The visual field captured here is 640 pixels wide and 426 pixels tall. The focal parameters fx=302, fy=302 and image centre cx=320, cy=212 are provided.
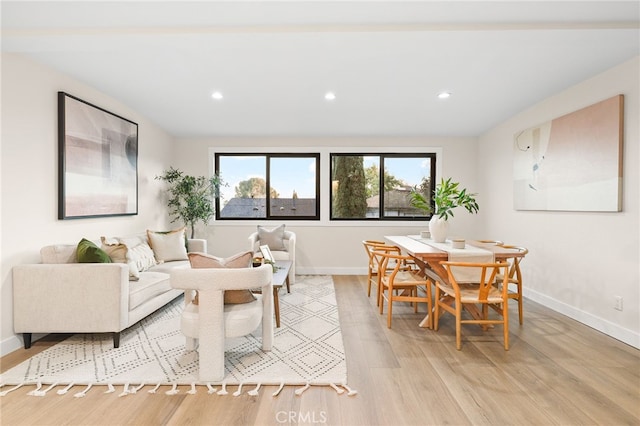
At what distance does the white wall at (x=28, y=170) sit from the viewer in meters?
2.46

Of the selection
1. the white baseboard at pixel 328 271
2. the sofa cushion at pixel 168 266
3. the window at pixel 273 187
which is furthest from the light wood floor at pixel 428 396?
the window at pixel 273 187

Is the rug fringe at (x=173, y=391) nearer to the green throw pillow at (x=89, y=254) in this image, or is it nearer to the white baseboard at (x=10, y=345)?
the green throw pillow at (x=89, y=254)

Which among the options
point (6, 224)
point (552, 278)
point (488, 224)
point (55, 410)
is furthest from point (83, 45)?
point (488, 224)

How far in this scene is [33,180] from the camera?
2.68m

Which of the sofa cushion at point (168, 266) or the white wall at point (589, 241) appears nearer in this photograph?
the white wall at point (589, 241)

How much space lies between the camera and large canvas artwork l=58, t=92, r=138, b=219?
9.75 ft

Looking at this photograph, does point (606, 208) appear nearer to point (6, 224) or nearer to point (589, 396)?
point (589, 396)

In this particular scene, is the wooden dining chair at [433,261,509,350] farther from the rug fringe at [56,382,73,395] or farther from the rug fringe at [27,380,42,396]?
the rug fringe at [27,380,42,396]

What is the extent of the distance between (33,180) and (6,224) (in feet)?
1.45

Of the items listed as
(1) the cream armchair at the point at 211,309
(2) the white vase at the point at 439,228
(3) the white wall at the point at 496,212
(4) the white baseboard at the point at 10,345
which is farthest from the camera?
(2) the white vase at the point at 439,228

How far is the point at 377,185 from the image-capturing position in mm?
5508

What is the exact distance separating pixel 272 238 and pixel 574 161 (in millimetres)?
3901

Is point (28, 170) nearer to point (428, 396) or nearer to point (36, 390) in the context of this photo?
point (36, 390)

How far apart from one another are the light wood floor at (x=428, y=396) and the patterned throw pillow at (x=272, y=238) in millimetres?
2309
